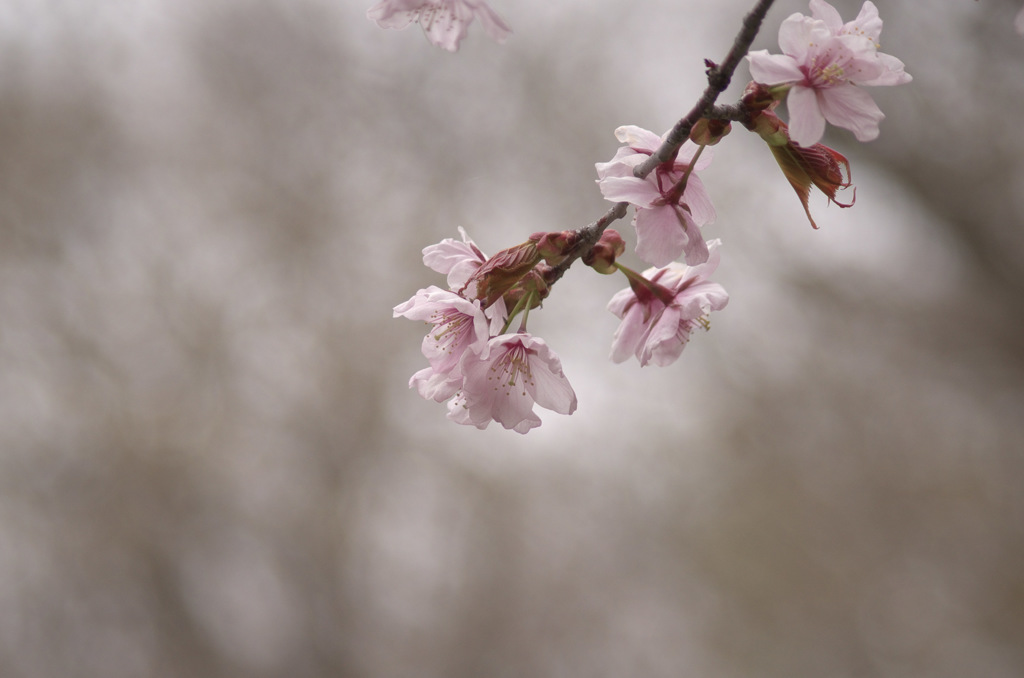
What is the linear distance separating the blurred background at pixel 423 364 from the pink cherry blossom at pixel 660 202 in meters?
1.17

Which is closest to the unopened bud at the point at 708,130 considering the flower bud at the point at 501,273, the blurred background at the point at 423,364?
the flower bud at the point at 501,273

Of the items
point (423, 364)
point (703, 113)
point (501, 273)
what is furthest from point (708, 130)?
point (423, 364)

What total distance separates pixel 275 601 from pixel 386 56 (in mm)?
1429

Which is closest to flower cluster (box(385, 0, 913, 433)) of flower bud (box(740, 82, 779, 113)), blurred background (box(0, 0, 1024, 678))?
flower bud (box(740, 82, 779, 113))

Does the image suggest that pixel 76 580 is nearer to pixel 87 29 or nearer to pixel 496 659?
pixel 496 659

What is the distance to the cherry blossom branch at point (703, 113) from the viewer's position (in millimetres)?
285

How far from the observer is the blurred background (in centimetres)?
143

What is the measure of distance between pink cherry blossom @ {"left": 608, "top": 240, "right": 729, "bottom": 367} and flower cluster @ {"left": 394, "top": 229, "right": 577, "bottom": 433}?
0.20 feet

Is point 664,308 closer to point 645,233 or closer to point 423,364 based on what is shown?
point 645,233

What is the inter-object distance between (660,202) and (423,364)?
4.38 feet

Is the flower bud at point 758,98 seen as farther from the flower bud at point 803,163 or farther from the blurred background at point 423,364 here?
the blurred background at point 423,364

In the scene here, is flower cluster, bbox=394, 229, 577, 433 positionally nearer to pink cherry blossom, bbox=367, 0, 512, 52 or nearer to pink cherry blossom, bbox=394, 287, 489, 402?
pink cherry blossom, bbox=394, 287, 489, 402

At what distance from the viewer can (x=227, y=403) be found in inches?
A: 62.6

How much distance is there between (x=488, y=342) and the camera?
34 centimetres
